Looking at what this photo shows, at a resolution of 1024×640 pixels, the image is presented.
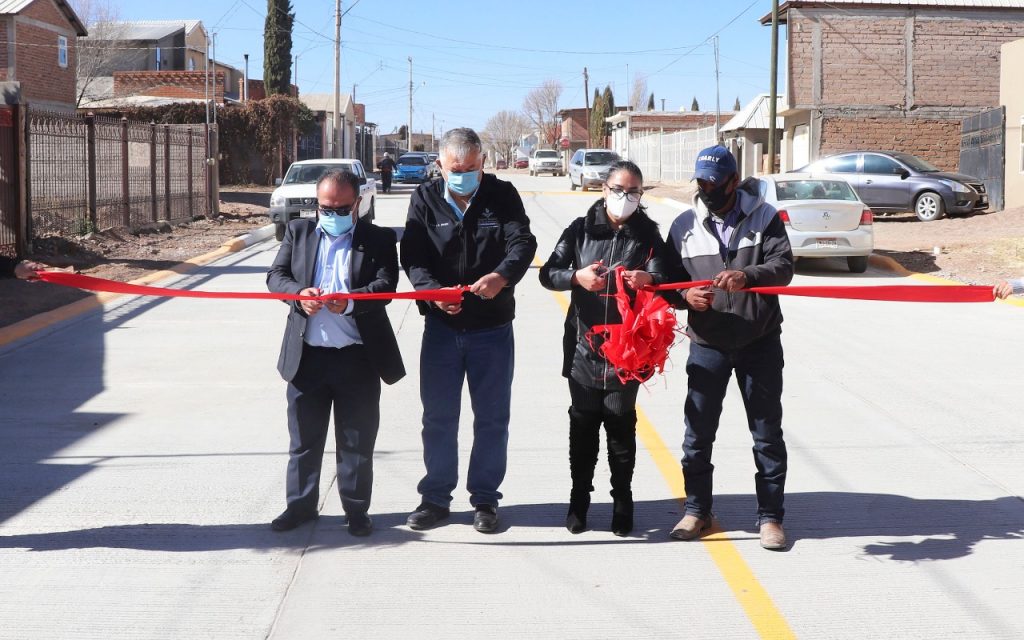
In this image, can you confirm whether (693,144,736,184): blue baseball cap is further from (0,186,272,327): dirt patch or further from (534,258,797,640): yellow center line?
(0,186,272,327): dirt patch

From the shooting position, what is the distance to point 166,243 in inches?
877

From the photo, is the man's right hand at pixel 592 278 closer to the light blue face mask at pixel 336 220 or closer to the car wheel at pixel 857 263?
the light blue face mask at pixel 336 220

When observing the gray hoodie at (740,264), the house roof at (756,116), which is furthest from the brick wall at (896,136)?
the gray hoodie at (740,264)

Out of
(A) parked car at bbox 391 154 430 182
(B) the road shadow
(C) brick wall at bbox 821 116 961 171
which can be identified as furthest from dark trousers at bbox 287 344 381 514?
(A) parked car at bbox 391 154 430 182

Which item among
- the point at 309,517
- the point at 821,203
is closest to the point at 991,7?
the point at 821,203

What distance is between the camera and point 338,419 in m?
5.75

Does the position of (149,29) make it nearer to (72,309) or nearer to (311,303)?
(72,309)

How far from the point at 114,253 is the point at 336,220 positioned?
15.0 meters

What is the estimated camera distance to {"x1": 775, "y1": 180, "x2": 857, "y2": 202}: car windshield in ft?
60.7

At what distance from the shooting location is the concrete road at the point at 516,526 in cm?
468

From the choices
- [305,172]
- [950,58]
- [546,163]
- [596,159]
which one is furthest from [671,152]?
[305,172]

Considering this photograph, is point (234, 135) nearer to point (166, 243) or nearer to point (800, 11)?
point (800, 11)

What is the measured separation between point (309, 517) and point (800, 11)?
33703mm

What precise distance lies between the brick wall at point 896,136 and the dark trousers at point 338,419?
32.9 m
